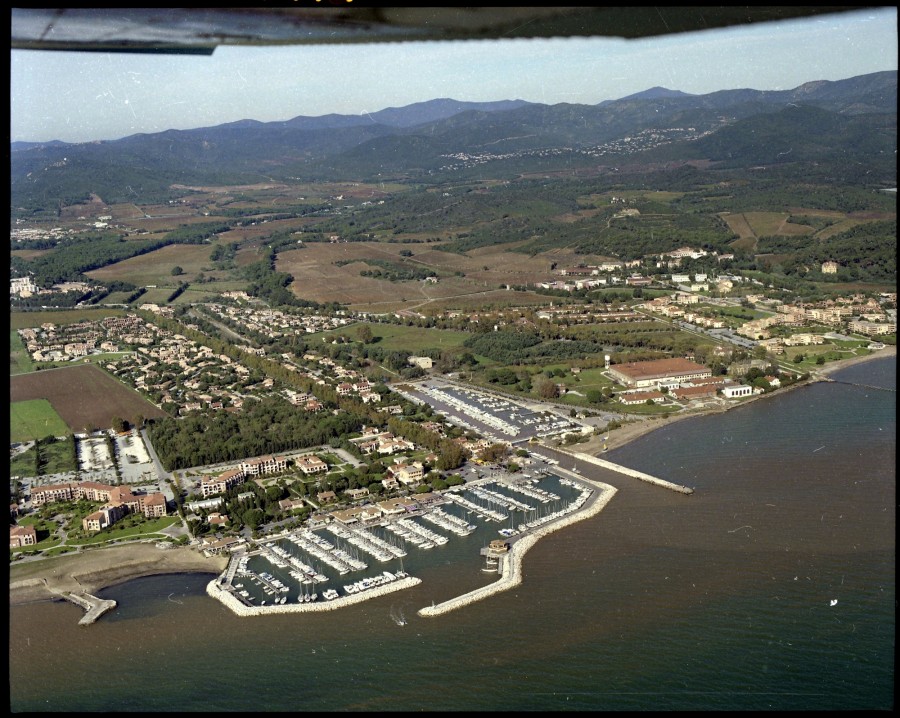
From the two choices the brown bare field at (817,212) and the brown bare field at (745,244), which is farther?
the brown bare field at (745,244)

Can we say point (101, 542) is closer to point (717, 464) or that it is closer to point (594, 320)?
point (717, 464)

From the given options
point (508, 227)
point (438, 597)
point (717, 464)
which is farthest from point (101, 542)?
point (508, 227)

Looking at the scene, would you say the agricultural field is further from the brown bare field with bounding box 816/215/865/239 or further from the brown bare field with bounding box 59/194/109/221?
the brown bare field with bounding box 816/215/865/239

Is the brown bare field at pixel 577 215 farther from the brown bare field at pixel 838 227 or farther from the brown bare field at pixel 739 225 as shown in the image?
the brown bare field at pixel 838 227

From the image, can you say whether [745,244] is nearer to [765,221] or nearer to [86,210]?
[765,221]

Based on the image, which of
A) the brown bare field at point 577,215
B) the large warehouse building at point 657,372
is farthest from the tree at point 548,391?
the brown bare field at point 577,215

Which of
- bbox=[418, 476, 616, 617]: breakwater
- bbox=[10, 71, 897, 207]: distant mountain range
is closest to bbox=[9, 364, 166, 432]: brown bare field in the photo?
bbox=[418, 476, 616, 617]: breakwater
